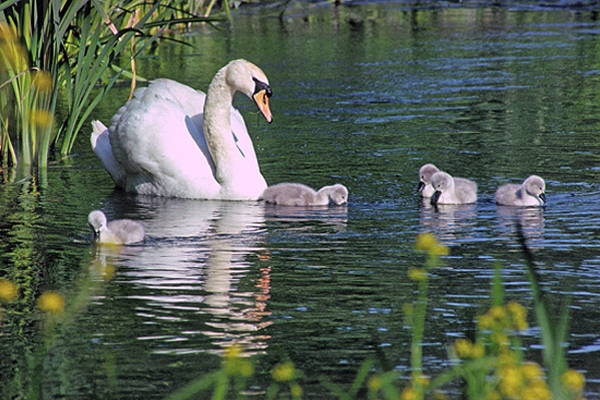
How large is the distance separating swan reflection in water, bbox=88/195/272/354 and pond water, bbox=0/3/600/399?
0.02 m

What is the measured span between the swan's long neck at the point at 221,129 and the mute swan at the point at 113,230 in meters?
1.75

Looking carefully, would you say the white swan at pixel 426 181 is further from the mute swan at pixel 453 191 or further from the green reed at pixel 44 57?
the green reed at pixel 44 57

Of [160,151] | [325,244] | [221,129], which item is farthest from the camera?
[221,129]

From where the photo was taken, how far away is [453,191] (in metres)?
8.80

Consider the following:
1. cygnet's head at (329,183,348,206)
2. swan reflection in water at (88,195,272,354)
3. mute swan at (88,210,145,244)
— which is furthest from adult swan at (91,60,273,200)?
mute swan at (88,210,145,244)

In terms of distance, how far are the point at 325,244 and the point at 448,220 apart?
1218 mm

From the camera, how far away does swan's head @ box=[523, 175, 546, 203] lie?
845 cm

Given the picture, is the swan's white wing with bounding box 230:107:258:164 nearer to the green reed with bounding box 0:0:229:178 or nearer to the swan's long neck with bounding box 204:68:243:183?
the swan's long neck with bounding box 204:68:243:183

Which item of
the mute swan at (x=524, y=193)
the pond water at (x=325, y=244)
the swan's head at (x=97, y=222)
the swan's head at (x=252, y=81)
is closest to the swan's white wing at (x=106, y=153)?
the pond water at (x=325, y=244)

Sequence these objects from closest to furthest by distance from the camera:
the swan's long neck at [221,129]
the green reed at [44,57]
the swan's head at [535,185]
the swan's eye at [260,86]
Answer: the swan's head at [535,185] < the swan's eye at [260,86] < the swan's long neck at [221,129] < the green reed at [44,57]

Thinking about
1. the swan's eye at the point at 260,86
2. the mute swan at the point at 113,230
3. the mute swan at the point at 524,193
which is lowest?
the mute swan at the point at 524,193

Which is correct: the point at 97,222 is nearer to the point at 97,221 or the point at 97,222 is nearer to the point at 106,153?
the point at 97,221

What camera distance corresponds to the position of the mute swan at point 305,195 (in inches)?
346

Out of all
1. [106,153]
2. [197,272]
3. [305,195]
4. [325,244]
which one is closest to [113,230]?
[197,272]
